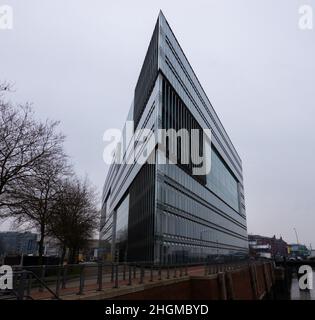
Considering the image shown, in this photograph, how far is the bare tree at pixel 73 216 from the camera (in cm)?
2777

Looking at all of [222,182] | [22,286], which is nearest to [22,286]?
[22,286]

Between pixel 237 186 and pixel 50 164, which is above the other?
pixel 237 186

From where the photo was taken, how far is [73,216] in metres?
31.7

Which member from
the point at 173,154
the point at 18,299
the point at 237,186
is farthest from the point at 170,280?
the point at 237,186

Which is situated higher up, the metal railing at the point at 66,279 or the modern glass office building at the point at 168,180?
the modern glass office building at the point at 168,180

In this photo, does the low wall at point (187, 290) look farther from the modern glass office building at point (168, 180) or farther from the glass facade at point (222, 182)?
the glass facade at point (222, 182)

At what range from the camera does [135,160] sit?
173ft

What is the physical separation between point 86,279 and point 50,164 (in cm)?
931

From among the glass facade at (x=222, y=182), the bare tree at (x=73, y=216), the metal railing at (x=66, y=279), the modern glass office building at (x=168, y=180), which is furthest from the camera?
the glass facade at (x=222, y=182)

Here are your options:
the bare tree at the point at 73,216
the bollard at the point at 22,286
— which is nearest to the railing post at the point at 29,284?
the bollard at the point at 22,286

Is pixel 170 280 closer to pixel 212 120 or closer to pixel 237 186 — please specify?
pixel 212 120

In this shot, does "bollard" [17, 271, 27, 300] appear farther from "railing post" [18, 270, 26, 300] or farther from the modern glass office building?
the modern glass office building

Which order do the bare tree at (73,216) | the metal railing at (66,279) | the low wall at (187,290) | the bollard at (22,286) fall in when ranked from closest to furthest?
the bollard at (22,286), the metal railing at (66,279), the low wall at (187,290), the bare tree at (73,216)
